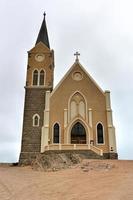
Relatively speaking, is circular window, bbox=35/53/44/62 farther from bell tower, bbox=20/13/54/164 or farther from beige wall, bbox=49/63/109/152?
beige wall, bbox=49/63/109/152

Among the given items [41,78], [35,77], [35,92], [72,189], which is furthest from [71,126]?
[72,189]

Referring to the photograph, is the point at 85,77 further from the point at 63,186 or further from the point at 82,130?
the point at 63,186

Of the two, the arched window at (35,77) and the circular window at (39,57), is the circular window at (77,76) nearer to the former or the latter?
the arched window at (35,77)

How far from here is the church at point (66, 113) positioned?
30.3 m

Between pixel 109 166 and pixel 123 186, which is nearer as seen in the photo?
pixel 123 186

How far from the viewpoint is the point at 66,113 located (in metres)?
31.6

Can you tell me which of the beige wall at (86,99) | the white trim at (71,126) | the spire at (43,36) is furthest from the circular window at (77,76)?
the spire at (43,36)

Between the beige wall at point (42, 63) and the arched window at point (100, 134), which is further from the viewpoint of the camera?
the beige wall at point (42, 63)

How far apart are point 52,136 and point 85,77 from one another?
30.2 ft

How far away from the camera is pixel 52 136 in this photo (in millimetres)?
30672

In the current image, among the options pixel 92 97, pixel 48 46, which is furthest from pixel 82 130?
pixel 48 46

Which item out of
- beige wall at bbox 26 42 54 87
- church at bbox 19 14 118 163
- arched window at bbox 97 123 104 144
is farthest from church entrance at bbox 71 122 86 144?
beige wall at bbox 26 42 54 87

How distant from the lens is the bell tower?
30.4 meters

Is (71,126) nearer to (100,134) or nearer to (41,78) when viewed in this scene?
(100,134)
